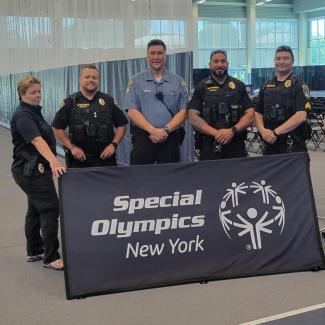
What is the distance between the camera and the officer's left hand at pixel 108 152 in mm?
4289

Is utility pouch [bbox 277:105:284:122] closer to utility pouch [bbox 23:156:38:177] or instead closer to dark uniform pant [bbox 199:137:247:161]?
dark uniform pant [bbox 199:137:247:161]

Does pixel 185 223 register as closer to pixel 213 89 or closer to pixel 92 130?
pixel 92 130

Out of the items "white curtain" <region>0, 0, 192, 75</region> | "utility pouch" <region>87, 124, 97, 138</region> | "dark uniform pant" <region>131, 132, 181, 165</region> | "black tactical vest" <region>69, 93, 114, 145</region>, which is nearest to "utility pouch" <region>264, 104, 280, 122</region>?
"dark uniform pant" <region>131, 132, 181, 165</region>

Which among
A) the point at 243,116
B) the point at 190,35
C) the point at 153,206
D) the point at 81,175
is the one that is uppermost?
the point at 190,35

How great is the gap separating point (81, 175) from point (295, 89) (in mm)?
2189

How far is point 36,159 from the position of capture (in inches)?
147

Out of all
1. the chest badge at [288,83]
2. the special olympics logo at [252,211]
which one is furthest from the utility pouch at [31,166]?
the chest badge at [288,83]

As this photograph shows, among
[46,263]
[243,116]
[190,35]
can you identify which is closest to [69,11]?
[190,35]

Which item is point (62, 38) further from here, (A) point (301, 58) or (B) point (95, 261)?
(A) point (301, 58)

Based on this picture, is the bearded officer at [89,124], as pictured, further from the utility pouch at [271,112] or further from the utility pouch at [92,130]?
the utility pouch at [271,112]

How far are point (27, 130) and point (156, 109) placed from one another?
1275 mm

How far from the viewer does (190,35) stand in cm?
594

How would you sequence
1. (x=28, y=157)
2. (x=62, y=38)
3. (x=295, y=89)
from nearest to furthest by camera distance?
(x=28, y=157)
(x=295, y=89)
(x=62, y=38)

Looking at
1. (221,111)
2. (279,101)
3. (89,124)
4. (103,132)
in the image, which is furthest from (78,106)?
(279,101)
